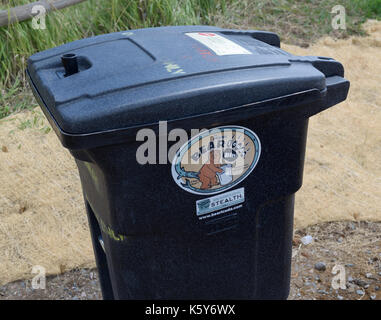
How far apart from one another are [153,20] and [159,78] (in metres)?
3.32

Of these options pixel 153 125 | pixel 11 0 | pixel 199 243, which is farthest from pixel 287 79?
pixel 11 0

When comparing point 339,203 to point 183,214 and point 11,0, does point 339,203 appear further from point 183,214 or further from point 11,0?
point 11,0

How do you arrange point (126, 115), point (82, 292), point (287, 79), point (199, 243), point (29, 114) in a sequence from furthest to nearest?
point (29, 114)
point (82, 292)
point (199, 243)
point (287, 79)
point (126, 115)

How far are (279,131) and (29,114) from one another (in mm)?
2865

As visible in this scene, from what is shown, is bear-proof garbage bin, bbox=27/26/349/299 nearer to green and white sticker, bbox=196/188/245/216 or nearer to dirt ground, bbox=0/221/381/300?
green and white sticker, bbox=196/188/245/216

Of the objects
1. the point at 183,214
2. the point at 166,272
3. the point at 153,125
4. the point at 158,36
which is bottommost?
the point at 166,272

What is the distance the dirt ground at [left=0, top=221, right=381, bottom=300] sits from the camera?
7.59 feet

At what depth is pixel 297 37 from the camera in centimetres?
514

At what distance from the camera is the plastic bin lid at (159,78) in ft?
4.12

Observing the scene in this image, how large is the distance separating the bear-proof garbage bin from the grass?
259 cm

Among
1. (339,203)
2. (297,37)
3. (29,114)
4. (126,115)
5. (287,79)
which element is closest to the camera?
(126,115)
